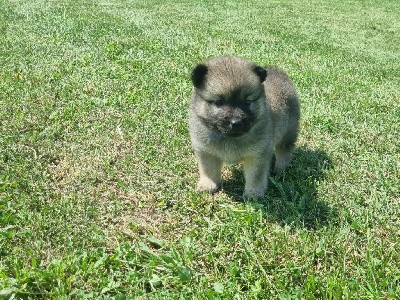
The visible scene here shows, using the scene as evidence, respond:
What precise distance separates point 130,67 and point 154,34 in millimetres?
3228

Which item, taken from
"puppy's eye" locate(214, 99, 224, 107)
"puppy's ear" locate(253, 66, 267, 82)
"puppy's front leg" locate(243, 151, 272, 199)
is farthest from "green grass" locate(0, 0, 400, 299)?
"puppy's ear" locate(253, 66, 267, 82)

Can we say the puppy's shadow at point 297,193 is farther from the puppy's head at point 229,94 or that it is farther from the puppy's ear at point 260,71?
the puppy's ear at point 260,71

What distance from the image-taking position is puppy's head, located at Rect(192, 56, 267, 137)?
3633 millimetres

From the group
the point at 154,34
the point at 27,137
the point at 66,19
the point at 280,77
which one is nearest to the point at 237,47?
the point at 154,34

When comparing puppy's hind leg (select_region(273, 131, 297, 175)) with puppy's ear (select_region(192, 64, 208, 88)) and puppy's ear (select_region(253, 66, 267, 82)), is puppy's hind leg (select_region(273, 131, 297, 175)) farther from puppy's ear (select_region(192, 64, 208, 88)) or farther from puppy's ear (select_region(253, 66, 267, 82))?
puppy's ear (select_region(192, 64, 208, 88))

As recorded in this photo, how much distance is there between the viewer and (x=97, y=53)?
7918 millimetres

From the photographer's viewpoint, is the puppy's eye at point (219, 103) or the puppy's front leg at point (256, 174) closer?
the puppy's eye at point (219, 103)

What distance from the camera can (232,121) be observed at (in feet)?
11.6

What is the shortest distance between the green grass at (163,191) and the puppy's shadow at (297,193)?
19 millimetres

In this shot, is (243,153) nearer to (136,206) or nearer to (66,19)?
(136,206)

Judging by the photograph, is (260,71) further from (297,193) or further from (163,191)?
(163,191)

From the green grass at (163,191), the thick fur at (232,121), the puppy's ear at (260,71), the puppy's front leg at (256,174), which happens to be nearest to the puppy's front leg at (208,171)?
the thick fur at (232,121)

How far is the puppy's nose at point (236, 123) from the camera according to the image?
3545 mm

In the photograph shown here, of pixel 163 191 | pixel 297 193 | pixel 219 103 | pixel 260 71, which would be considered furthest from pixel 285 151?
pixel 163 191
